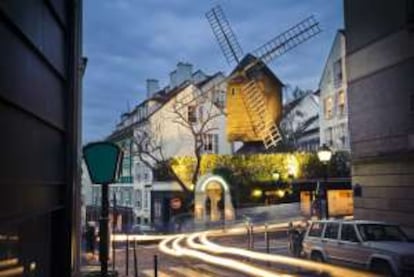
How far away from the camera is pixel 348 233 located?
19094mm

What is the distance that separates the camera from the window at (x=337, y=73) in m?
56.7

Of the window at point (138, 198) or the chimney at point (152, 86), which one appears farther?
the chimney at point (152, 86)

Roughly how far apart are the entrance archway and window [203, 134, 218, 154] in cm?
897

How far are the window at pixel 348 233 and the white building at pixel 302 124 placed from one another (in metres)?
46.6

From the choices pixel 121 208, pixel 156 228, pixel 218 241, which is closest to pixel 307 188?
pixel 156 228

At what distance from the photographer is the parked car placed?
16797 millimetres

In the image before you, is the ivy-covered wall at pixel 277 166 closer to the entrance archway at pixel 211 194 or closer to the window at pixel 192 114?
the entrance archway at pixel 211 194

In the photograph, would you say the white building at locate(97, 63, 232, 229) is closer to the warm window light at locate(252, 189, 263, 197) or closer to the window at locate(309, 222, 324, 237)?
the warm window light at locate(252, 189, 263, 197)

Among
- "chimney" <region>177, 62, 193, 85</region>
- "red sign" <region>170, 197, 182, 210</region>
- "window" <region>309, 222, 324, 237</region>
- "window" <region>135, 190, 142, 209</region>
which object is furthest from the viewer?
"chimney" <region>177, 62, 193, 85</region>

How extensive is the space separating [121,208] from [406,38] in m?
47.6

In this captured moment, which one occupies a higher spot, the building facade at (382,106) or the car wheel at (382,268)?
the building facade at (382,106)

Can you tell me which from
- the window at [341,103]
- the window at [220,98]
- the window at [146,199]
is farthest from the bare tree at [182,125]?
the window at [341,103]

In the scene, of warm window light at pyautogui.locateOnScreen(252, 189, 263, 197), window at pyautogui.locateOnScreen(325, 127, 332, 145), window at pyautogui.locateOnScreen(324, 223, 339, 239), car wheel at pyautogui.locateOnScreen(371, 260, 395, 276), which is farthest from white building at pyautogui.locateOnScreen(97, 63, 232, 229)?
car wheel at pyautogui.locateOnScreen(371, 260, 395, 276)

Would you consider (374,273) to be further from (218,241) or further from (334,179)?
(334,179)
